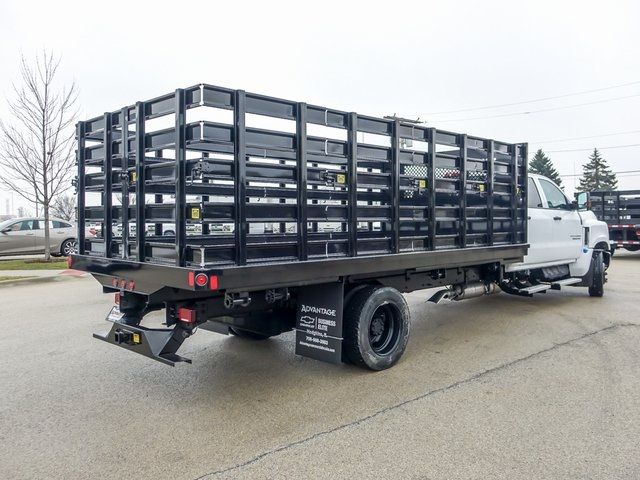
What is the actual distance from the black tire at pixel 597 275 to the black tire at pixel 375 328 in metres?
5.65

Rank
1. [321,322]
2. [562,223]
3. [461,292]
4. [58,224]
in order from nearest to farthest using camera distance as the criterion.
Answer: [321,322] → [461,292] → [562,223] → [58,224]

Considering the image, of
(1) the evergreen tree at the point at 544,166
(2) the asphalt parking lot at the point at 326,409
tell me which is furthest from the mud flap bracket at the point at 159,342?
(1) the evergreen tree at the point at 544,166

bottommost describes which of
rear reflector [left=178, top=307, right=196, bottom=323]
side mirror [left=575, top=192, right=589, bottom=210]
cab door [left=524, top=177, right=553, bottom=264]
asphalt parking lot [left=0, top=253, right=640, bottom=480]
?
asphalt parking lot [left=0, top=253, right=640, bottom=480]

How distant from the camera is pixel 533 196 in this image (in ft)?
26.4

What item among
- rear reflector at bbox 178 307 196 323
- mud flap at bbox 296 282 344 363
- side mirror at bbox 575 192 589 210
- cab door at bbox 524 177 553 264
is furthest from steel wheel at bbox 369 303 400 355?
side mirror at bbox 575 192 589 210

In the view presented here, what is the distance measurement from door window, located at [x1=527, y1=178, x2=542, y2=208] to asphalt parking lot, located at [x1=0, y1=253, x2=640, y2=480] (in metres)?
2.06

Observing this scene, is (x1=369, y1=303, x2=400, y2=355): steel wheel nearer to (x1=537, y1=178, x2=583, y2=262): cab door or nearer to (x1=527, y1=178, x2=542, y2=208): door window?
(x1=527, y1=178, x2=542, y2=208): door window

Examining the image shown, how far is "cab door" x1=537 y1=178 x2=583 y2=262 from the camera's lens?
8.29m

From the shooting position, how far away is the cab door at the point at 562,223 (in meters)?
8.29

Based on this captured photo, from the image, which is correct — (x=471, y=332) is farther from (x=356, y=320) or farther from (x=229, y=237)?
(x=229, y=237)

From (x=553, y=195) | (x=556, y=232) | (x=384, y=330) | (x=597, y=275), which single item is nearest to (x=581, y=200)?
(x=553, y=195)

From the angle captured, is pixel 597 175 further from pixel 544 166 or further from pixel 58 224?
pixel 58 224

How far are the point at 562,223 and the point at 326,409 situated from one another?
614 centimetres

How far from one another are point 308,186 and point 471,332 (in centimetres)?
358
